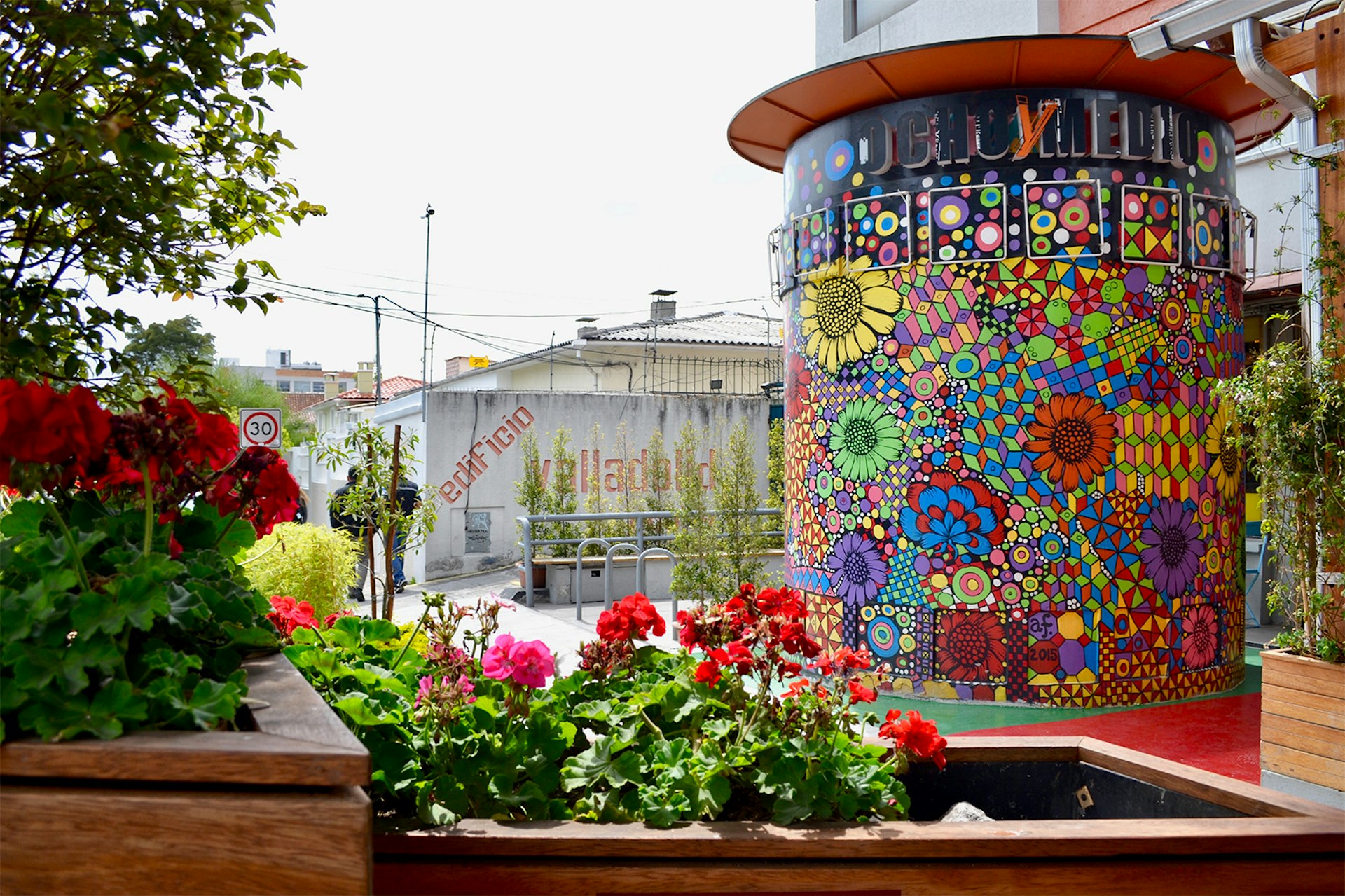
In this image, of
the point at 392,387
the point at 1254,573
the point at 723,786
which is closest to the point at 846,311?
the point at 1254,573

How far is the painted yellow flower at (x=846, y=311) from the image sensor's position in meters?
6.33

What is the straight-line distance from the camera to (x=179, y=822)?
1.32 metres

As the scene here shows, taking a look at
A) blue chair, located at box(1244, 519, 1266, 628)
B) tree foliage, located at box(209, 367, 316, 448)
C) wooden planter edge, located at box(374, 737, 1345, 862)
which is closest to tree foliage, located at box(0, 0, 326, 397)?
wooden planter edge, located at box(374, 737, 1345, 862)

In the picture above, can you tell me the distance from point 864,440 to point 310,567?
11.4ft

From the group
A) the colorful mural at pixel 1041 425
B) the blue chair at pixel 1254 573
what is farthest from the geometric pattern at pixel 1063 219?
the blue chair at pixel 1254 573

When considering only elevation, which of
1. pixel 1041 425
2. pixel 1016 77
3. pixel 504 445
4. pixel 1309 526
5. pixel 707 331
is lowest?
pixel 1309 526

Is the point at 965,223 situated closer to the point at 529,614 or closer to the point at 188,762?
the point at 188,762

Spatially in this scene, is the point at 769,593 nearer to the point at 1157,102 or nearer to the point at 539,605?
the point at 1157,102

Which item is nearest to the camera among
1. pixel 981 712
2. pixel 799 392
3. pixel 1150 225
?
pixel 981 712

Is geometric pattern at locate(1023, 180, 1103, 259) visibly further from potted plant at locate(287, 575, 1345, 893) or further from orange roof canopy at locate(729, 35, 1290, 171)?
potted plant at locate(287, 575, 1345, 893)

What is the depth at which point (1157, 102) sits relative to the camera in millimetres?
6117

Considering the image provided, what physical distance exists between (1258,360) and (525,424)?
51.6ft

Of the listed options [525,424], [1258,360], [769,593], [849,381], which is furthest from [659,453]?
[769,593]

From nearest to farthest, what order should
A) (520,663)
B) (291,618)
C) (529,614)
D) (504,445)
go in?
(520,663) → (291,618) → (529,614) → (504,445)
